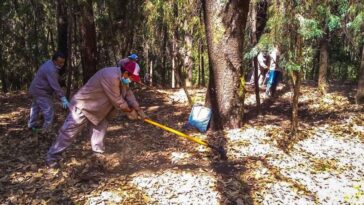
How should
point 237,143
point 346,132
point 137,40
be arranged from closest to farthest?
point 237,143
point 346,132
point 137,40

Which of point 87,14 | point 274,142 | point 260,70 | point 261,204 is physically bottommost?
point 261,204

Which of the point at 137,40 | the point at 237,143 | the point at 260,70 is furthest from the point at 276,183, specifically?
the point at 137,40

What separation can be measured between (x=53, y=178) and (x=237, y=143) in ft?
9.94

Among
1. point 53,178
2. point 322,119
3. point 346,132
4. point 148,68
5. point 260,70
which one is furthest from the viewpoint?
point 148,68

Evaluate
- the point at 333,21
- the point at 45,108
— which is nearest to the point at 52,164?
the point at 45,108

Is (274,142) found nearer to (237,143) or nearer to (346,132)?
(237,143)

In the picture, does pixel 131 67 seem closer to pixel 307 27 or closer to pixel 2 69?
pixel 307 27

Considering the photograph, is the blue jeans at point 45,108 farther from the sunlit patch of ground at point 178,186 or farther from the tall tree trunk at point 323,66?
the tall tree trunk at point 323,66

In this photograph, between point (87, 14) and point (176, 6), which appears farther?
point (176, 6)

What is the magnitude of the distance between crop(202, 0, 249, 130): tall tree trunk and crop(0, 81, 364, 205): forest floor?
0.37 meters

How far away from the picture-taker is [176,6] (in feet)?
30.8

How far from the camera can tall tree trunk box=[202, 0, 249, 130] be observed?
667 cm

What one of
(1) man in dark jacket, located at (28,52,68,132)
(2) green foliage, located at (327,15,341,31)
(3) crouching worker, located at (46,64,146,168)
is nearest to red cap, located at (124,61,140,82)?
(3) crouching worker, located at (46,64,146,168)

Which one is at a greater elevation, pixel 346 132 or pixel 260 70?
pixel 260 70
